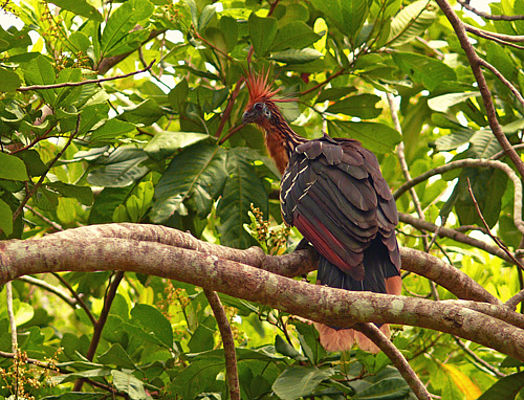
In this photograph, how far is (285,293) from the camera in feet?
6.00

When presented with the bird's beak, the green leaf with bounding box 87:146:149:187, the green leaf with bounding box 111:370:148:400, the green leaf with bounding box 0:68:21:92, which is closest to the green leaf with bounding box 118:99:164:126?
the green leaf with bounding box 87:146:149:187

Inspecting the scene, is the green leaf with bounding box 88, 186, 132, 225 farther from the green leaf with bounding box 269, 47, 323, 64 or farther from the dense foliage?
the green leaf with bounding box 269, 47, 323, 64

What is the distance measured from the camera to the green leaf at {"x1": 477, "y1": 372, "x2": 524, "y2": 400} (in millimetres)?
2748

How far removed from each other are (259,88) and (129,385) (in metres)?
1.70

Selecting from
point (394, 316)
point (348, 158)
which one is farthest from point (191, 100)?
point (394, 316)

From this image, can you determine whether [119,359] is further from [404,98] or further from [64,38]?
[404,98]

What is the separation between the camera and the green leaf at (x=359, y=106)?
3455 mm

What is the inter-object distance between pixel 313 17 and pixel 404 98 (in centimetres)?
86

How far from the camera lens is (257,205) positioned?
9.90ft

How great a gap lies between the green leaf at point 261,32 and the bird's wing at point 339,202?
54 centimetres

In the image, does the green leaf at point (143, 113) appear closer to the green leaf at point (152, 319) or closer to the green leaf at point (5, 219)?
the green leaf at point (152, 319)

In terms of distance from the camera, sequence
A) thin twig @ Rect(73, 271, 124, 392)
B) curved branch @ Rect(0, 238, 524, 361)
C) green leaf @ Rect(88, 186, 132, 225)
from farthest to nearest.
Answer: green leaf @ Rect(88, 186, 132, 225)
thin twig @ Rect(73, 271, 124, 392)
curved branch @ Rect(0, 238, 524, 361)

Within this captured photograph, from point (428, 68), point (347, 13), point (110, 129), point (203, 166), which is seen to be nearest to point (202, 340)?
point (203, 166)

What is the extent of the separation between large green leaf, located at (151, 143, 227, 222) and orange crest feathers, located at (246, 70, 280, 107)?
19.8 inches
